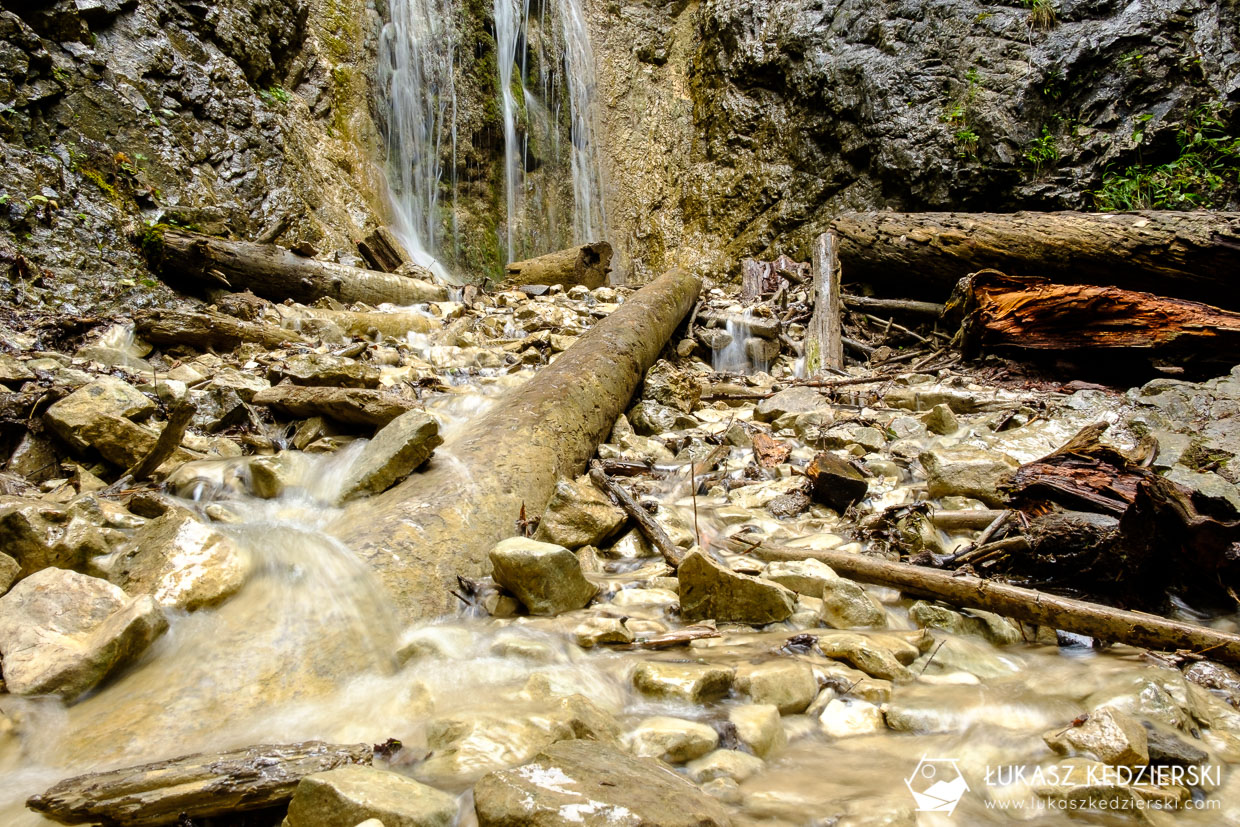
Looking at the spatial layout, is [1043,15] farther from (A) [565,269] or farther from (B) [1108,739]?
(B) [1108,739]

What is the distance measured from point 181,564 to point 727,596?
187cm

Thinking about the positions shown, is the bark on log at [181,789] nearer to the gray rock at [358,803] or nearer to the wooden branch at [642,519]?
the gray rock at [358,803]

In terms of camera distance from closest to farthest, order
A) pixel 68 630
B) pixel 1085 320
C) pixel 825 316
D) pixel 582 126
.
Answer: pixel 68 630 < pixel 1085 320 < pixel 825 316 < pixel 582 126

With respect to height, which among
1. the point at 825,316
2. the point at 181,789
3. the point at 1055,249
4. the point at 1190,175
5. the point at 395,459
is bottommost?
the point at 181,789

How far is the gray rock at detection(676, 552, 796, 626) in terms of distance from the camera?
7.14 feet

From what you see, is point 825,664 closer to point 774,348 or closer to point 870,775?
point 870,775

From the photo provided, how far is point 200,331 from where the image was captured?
482cm

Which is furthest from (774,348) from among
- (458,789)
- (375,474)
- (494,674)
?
(458,789)

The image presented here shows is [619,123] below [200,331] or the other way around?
the other way around

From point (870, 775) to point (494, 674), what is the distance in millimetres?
1076

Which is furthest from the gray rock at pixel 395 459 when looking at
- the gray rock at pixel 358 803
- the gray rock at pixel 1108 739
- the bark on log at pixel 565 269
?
the bark on log at pixel 565 269

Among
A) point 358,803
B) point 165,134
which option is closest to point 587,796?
point 358,803

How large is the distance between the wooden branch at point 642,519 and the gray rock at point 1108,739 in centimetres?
136

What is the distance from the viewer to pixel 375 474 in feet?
9.05
